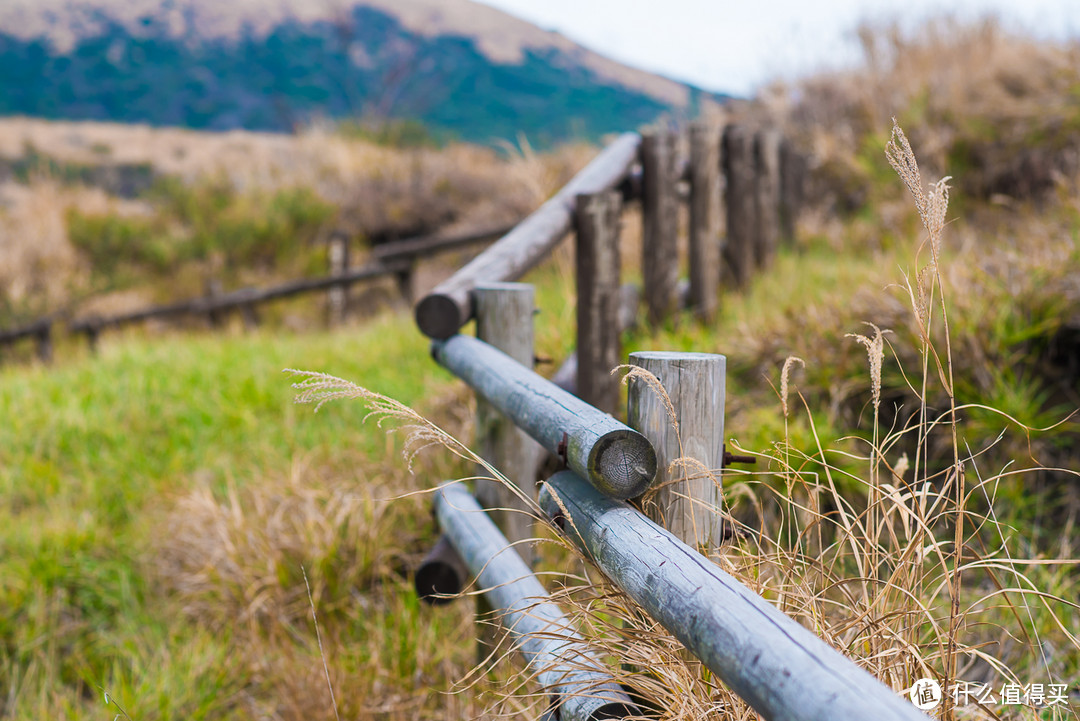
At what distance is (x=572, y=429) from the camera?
125cm

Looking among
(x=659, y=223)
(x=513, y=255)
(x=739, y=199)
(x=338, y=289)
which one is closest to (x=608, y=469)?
(x=513, y=255)

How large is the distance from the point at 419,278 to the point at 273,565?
7381 millimetres

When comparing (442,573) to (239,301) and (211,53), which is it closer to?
(239,301)

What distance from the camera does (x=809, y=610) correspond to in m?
1.23

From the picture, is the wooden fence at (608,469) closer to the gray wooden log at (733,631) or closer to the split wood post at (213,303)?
the gray wooden log at (733,631)

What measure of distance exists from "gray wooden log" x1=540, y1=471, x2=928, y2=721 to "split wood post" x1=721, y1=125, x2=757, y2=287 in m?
3.95

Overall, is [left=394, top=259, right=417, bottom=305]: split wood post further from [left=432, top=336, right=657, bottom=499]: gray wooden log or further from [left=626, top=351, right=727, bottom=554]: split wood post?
[left=626, top=351, right=727, bottom=554]: split wood post

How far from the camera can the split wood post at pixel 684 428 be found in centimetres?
119

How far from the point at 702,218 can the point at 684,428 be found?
3281 mm

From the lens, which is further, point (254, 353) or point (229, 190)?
point (229, 190)

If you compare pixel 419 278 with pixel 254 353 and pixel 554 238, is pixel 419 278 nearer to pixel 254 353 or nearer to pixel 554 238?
pixel 254 353

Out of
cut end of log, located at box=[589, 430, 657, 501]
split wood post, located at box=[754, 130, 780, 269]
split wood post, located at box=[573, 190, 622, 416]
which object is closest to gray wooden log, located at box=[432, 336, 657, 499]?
cut end of log, located at box=[589, 430, 657, 501]

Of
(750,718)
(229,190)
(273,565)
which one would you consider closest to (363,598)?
(273,565)

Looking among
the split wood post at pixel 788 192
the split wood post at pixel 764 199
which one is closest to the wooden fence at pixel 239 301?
the split wood post at pixel 788 192
